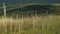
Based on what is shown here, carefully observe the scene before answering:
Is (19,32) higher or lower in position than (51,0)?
higher

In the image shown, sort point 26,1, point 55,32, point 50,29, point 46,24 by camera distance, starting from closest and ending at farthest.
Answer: point 55,32 → point 50,29 → point 46,24 → point 26,1

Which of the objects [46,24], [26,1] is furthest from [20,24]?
[26,1]

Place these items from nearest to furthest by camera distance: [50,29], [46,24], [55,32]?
1. [55,32]
2. [50,29]
3. [46,24]

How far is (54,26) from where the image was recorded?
35.7 feet

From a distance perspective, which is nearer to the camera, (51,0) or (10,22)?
(10,22)

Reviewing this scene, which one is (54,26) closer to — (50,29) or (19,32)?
(50,29)

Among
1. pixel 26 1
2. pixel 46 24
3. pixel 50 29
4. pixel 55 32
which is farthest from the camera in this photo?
pixel 26 1

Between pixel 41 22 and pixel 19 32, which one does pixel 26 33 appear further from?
pixel 41 22

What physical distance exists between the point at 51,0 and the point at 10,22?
7954cm

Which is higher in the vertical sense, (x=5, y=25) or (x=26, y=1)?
(x=5, y=25)

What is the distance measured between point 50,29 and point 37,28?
25.2 inches

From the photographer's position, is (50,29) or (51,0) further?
(51,0)

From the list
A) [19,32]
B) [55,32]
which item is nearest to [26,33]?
[19,32]

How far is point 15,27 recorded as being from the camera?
1088 cm
